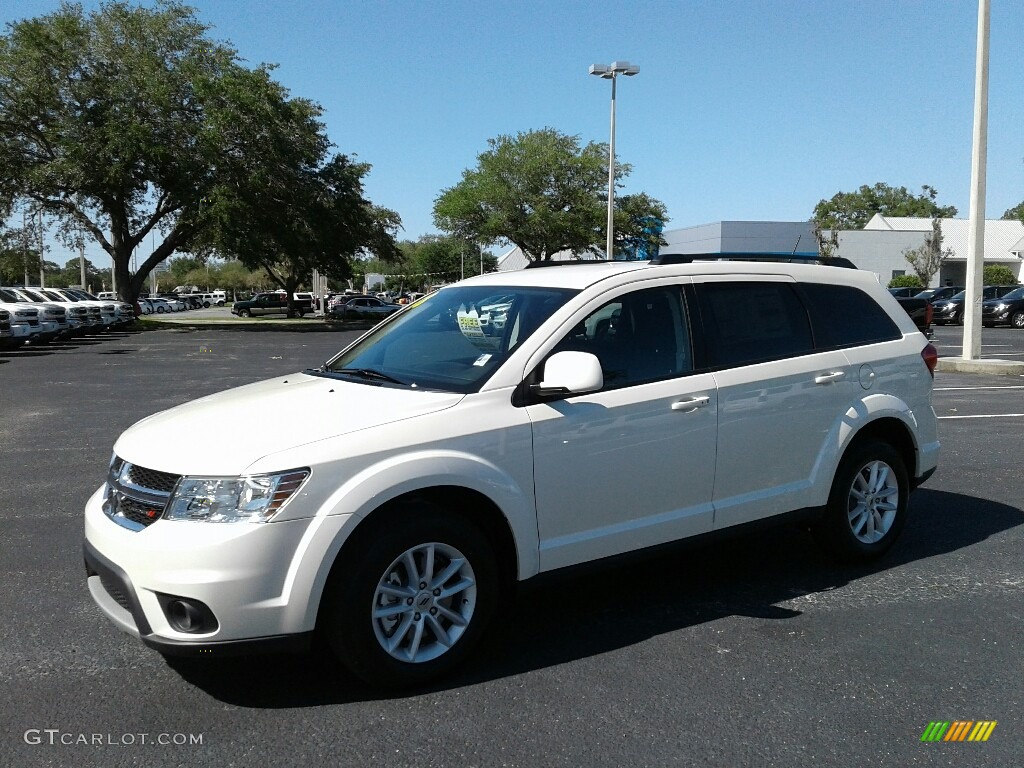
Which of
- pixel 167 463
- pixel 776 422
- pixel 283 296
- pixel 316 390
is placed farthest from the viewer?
pixel 283 296

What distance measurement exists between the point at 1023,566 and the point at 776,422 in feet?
6.23

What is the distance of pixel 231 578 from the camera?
335cm

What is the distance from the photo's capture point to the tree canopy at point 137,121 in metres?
37.1

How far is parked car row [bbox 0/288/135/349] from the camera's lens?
23.9 m

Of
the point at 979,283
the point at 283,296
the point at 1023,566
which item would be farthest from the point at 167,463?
the point at 283,296

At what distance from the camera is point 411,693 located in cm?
375

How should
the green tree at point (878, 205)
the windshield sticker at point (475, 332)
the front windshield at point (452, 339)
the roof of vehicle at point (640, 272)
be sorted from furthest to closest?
the green tree at point (878, 205)
the roof of vehicle at point (640, 272)
the windshield sticker at point (475, 332)
the front windshield at point (452, 339)

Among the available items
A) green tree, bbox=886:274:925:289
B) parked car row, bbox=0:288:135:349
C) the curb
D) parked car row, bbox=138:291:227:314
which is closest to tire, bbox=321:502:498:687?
the curb

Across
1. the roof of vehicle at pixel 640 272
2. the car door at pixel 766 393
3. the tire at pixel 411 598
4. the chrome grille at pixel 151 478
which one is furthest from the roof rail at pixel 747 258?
the chrome grille at pixel 151 478

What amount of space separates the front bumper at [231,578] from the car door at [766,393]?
2155 mm

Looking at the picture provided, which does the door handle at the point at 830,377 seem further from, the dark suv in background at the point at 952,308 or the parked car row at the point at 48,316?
the dark suv in background at the point at 952,308

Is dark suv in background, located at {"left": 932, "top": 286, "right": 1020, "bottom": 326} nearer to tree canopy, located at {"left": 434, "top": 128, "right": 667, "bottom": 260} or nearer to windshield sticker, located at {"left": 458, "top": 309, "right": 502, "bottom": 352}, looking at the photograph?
tree canopy, located at {"left": 434, "top": 128, "right": 667, "bottom": 260}

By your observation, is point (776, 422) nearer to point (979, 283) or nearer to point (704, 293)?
point (704, 293)

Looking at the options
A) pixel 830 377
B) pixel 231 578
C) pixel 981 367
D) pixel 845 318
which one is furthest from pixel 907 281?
pixel 231 578
